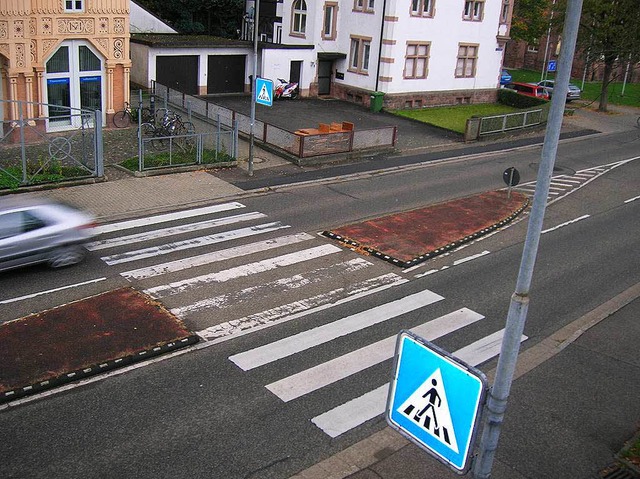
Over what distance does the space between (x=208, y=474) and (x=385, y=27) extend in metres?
32.7

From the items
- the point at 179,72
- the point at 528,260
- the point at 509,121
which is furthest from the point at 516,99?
the point at 528,260

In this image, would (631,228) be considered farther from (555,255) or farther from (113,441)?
(113,441)

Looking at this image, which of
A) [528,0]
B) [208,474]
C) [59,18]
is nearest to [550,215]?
[208,474]

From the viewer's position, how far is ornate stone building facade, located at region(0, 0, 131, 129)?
24.9 metres

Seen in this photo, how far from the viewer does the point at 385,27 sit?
37.7 meters

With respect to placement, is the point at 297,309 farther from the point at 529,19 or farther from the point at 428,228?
the point at 529,19

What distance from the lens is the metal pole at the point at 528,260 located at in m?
5.48

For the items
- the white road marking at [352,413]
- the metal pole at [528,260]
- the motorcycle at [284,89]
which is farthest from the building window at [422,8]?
the metal pole at [528,260]

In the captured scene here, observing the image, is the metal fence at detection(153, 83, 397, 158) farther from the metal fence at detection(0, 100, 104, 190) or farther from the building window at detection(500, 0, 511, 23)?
the building window at detection(500, 0, 511, 23)

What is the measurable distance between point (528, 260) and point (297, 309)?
8446mm

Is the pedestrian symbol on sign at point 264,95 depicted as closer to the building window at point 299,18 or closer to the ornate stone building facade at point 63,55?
the ornate stone building facade at point 63,55

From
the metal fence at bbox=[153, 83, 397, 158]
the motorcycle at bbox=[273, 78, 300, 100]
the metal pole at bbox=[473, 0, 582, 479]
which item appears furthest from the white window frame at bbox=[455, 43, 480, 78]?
the metal pole at bbox=[473, 0, 582, 479]

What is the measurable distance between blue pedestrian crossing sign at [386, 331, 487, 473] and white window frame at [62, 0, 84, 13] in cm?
2480

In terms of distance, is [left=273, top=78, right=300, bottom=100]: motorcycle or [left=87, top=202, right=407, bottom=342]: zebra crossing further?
[left=273, top=78, right=300, bottom=100]: motorcycle
